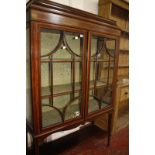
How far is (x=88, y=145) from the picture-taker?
1.87 metres

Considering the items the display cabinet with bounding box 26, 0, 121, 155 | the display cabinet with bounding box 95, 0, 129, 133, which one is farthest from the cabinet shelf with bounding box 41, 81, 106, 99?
the display cabinet with bounding box 95, 0, 129, 133

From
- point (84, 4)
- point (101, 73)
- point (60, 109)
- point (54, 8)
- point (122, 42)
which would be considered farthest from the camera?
point (122, 42)

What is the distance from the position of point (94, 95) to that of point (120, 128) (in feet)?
3.38

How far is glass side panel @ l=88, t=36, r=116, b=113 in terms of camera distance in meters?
1.54

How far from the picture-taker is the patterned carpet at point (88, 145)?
1.73 meters

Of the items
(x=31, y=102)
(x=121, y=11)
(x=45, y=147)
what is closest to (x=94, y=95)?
(x=31, y=102)

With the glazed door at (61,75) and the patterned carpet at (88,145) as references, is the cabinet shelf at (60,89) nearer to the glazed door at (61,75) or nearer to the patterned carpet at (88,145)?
the glazed door at (61,75)

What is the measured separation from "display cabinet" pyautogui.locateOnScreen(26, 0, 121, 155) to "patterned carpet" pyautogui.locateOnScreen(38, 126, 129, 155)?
535 mm

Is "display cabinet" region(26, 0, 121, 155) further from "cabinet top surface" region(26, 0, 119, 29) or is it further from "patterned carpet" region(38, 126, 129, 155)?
"patterned carpet" region(38, 126, 129, 155)

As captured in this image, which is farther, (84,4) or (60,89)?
(84,4)

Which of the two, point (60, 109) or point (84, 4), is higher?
point (84, 4)

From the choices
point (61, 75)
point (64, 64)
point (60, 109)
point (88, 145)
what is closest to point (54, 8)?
point (64, 64)

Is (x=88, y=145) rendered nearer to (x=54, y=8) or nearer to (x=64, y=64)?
(x=64, y=64)

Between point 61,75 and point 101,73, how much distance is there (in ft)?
1.67
